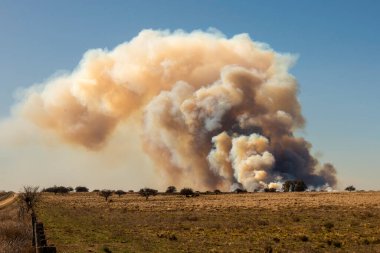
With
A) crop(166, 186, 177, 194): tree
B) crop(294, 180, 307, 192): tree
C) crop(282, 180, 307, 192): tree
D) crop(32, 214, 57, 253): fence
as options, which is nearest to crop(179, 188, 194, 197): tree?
crop(166, 186, 177, 194): tree

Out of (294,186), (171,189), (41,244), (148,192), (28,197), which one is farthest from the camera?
(294,186)

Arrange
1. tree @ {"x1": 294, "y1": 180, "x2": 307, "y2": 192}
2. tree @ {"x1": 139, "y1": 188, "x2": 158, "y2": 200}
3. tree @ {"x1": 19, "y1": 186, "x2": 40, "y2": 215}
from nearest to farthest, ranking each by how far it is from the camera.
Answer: tree @ {"x1": 19, "y1": 186, "x2": 40, "y2": 215}
tree @ {"x1": 139, "y1": 188, "x2": 158, "y2": 200}
tree @ {"x1": 294, "y1": 180, "x2": 307, "y2": 192}

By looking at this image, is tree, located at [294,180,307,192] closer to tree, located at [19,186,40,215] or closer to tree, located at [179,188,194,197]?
tree, located at [179,188,194,197]

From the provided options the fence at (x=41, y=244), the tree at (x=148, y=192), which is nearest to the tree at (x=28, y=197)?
the fence at (x=41, y=244)

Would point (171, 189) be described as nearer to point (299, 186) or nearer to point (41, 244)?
point (299, 186)

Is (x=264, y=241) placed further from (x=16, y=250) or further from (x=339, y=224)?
(x=16, y=250)

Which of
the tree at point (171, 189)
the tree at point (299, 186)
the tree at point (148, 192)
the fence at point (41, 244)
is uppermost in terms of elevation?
the tree at point (299, 186)

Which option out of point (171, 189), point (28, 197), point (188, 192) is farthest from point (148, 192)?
point (28, 197)

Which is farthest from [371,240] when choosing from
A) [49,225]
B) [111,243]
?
[49,225]

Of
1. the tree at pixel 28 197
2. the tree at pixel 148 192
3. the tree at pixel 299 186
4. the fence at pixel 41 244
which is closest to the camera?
the fence at pixel 41 244

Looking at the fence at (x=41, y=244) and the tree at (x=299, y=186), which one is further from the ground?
the tree at (x=299, y=186)

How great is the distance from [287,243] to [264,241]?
1513 mm

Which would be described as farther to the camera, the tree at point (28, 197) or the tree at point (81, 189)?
the tree at point (81, 189)

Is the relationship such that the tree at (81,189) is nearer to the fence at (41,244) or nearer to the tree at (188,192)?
the tree at (188,192)
